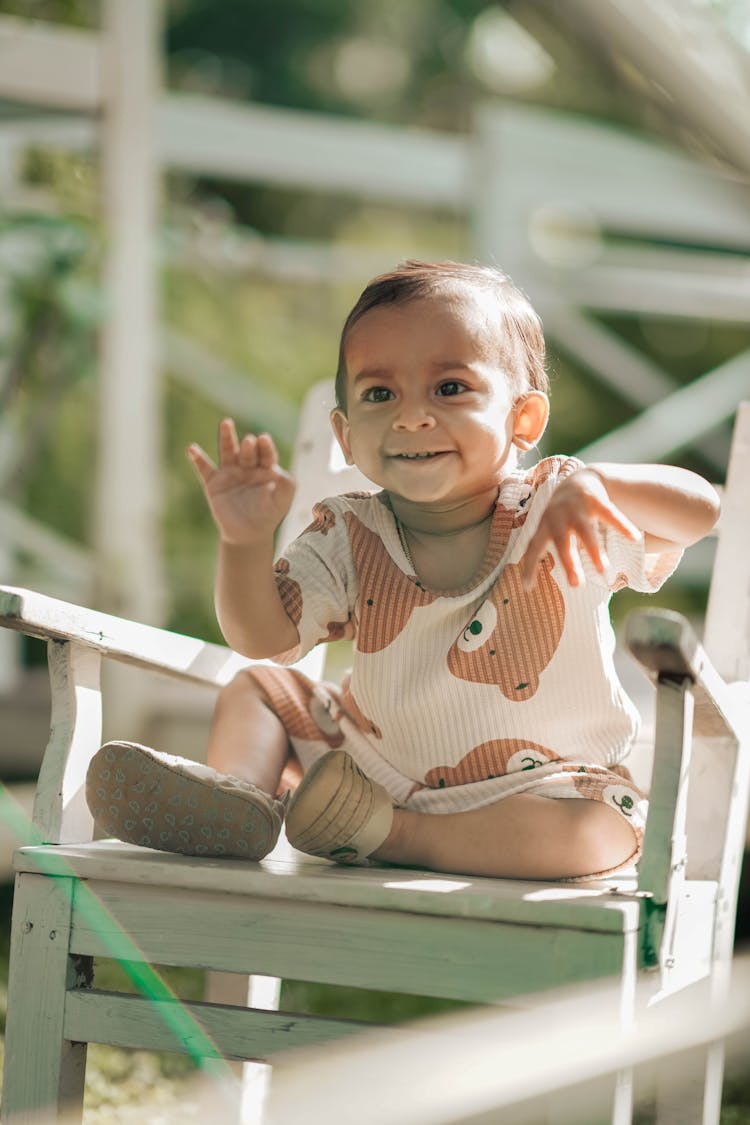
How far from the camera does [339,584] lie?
4.43 ft

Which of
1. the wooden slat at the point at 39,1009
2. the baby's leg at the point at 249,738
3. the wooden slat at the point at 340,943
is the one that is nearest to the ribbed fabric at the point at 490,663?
the baby's leg at the point at 249,738

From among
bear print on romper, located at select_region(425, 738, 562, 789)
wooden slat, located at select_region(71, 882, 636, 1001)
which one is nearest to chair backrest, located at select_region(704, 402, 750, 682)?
bear print on romper, located at select_region(425, 738, 562, 789)

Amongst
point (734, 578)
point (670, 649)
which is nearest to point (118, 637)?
point (670, 649)

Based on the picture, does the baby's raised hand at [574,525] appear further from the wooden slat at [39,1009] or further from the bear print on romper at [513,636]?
the wooden slat at [39,1009]

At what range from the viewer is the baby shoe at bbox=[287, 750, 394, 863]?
3.65 feet

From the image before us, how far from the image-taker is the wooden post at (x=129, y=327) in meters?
3.24

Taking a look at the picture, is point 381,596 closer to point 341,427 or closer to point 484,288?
point 341,427

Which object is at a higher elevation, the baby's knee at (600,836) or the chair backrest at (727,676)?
the chair backrest at (727,676)

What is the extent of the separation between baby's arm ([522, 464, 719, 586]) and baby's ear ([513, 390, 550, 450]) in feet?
0.41

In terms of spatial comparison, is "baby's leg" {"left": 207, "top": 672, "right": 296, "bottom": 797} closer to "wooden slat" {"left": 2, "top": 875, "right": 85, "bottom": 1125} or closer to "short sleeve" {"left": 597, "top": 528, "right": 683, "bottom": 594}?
"wooden slat" {"left": 2, "top": 875, "right": 85, "bottom": 1125}

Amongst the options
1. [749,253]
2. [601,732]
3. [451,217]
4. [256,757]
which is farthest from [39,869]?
[451,217]

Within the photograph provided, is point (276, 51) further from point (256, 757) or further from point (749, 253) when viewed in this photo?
point (256, 757)

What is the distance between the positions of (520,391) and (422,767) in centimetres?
37

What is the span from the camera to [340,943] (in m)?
1.05
